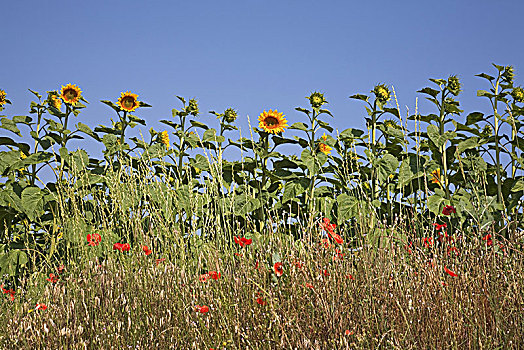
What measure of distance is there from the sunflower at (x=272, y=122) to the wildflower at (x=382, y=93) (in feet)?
2.20

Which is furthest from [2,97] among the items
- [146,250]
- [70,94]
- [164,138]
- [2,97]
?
[146,250]

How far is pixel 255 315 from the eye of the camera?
6.54ft

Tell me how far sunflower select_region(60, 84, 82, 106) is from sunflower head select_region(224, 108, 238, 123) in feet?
3.65

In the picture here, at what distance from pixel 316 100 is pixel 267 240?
3.71 ft

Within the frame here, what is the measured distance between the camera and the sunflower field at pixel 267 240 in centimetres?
194

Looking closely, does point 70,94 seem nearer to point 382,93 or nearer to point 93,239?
point 93,239

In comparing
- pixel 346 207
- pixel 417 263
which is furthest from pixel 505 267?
pixel 346 207

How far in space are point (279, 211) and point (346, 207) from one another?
0.48m

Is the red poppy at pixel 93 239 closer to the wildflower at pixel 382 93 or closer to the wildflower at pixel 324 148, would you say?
the wildflower at pixel 324 148

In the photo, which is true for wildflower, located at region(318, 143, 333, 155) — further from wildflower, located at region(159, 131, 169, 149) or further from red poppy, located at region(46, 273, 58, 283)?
red poppy, located at region(46, 273, 58, 283)

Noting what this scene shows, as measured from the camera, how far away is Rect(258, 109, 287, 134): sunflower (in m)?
3.51

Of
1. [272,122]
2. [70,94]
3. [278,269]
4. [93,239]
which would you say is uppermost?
[70,94]

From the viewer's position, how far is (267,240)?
9.37 ft

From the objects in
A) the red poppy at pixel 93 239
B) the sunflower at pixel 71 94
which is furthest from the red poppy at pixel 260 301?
the sunflower at pixel 71 94
